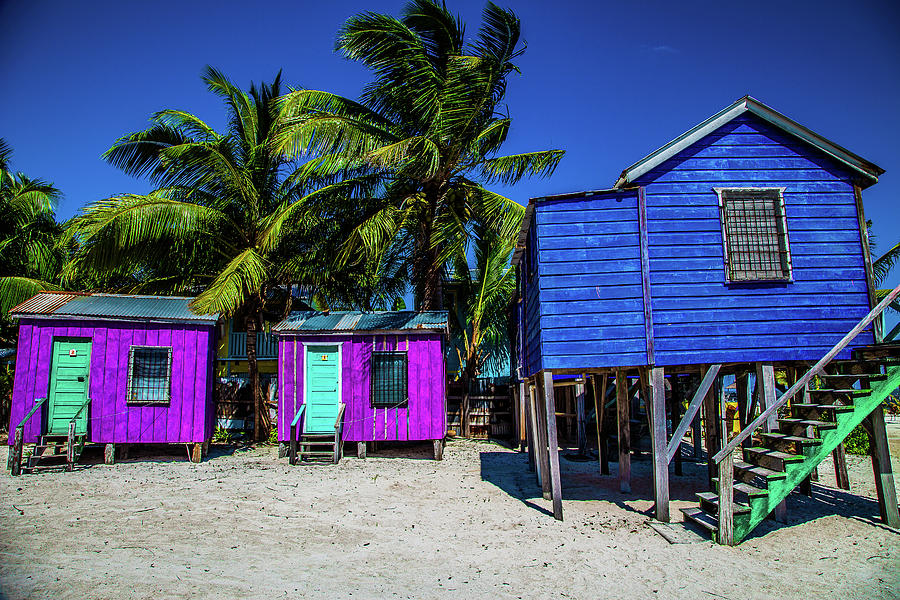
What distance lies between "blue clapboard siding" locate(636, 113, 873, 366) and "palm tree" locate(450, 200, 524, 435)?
726 centimetres

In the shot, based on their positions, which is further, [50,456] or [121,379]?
[121,379]

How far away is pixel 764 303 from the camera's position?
896 cm

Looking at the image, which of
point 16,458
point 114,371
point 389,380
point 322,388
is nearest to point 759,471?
point 389,380

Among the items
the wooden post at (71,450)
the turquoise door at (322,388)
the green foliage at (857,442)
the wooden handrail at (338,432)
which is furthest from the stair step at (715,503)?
the wooden post at (71,450)

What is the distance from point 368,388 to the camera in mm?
14516

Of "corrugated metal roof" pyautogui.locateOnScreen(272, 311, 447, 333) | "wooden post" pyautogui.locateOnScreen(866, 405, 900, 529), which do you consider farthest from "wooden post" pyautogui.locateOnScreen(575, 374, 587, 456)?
"wooden post" pyautogui.locateOnScreen(866, 405, 900, 529)

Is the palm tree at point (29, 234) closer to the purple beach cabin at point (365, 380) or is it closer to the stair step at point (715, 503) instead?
the purple beach cabin at point (365, 380)

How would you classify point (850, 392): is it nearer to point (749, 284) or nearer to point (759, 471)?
point (759, 471)

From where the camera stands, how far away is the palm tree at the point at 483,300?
755 inches

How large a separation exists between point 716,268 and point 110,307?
Answer: 509 inches

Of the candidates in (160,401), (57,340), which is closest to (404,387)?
(160,401)

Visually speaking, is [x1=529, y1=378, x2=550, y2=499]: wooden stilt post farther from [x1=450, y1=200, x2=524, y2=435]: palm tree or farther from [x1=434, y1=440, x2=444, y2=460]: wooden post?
[x1=450, y1=200, x2=524, y2=435]: palm tree

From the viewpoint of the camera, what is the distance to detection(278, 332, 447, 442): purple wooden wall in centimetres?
1441

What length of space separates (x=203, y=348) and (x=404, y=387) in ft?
15.8
